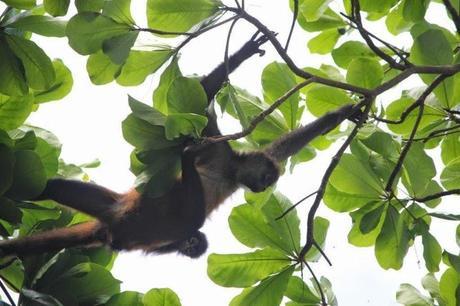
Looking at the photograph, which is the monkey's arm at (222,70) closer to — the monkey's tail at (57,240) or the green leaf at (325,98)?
the green leaf at (325,98)

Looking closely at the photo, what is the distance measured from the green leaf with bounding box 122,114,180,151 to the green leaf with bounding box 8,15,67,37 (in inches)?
23.3

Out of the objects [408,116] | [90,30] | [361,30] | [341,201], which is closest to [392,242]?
[341,201]

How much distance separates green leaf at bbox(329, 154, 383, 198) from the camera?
2639 millimetres

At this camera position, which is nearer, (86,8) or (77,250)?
(86,8)

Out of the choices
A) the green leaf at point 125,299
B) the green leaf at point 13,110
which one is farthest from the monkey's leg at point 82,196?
the green leaf at point 125,299

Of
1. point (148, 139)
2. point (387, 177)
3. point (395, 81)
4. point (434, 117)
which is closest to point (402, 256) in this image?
point (387, 177)

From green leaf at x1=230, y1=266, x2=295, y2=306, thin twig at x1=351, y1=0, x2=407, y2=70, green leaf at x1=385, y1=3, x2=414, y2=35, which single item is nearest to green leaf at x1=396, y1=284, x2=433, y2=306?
green leaf at x1=230, y1=266, x2=295, y2=306

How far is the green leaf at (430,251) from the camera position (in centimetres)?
269

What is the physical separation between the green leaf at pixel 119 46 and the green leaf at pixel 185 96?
21 centimetres

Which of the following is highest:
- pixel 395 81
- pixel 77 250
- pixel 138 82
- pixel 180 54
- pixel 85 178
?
pixel 395 81

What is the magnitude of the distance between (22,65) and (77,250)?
949mm

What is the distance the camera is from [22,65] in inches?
91.9

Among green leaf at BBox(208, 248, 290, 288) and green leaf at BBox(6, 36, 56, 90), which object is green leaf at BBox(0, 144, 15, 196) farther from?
green leaf at BBox(208, 248, 290, 288)

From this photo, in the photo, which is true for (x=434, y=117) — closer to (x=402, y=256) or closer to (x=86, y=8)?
(x=402, y=256)
